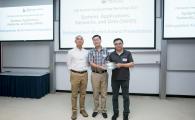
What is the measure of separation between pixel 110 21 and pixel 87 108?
2.20 metres

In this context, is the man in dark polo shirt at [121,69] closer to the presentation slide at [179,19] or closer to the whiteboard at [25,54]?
the presentation slide at [179,19]

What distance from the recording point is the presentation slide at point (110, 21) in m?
5.61

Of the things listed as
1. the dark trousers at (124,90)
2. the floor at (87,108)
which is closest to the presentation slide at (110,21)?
the floor at (87,108)

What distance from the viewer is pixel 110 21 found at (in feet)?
18.9

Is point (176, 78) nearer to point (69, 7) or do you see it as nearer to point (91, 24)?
point (91, 24)

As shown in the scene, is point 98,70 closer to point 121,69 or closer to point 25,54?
point 121,69

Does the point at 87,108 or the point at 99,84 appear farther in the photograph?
the point at 87,108

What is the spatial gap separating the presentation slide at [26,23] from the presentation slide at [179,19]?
9.29ft

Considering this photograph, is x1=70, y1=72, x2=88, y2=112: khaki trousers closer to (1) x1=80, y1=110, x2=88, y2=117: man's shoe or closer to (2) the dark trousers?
(1) x1=80, y1=110, x2=88, y2=117: man's shoe

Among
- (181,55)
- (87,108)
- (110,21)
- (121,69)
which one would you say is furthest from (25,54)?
(181,55)

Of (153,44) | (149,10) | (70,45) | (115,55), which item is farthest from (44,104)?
(149,10)

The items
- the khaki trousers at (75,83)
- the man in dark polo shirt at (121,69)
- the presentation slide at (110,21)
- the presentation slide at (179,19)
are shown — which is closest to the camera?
the man in dark polo shirt at (121,69)

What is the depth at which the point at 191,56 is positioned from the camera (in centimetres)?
566

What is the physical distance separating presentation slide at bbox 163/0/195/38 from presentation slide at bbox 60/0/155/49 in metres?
0.32
